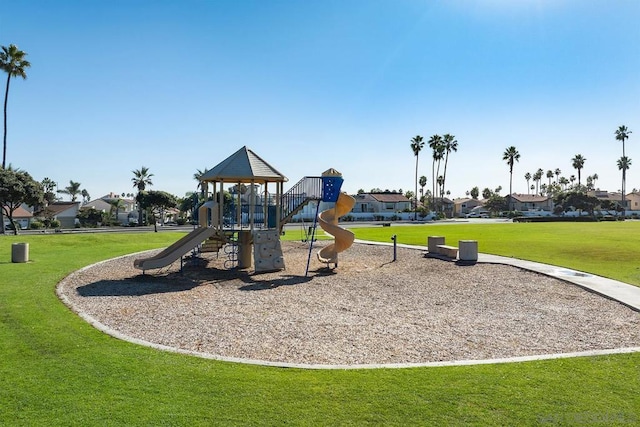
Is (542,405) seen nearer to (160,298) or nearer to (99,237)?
(160,298)

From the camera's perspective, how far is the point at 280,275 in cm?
1845

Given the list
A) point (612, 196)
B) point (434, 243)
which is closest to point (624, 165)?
point (612, 196)

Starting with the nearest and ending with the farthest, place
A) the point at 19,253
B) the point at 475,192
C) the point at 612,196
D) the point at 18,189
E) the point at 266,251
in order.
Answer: the point at 266,251, the point at 19,253, the point at 18,189, the point at 612,196, the point at 475,192

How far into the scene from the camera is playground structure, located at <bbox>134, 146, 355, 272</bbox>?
62.2ft

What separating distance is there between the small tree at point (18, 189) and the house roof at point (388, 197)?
72617mm

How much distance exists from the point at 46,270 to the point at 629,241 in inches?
1259

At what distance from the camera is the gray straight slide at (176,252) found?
17297mm

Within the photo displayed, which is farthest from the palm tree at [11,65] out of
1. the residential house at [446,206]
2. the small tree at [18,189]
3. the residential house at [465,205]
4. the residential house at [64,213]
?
the residential house at [465,205]

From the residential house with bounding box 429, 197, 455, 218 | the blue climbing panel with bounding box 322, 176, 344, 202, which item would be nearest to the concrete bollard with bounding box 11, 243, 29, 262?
the blue climbing panel with bounding box 322, 176, 344, 202

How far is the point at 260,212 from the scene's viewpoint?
802 inches

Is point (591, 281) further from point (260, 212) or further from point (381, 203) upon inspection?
point (381, 203)

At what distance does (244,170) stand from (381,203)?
3470 inches

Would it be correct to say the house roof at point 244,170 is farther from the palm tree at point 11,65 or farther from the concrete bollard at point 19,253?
the palm tree at point 11,65

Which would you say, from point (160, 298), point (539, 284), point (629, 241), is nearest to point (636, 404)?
point (539, 284)
